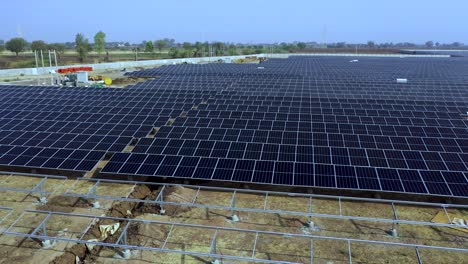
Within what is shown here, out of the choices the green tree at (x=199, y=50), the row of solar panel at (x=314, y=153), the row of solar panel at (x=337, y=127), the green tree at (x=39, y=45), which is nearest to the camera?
the row of solar panel at (x=314, y=153)

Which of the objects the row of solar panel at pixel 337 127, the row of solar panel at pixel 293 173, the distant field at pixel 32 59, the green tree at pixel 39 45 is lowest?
the row of solar panel at pixel 293 173

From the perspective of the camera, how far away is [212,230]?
16.3m

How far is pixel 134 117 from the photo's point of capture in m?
30.2

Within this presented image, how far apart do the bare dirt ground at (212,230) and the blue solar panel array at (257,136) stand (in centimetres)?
115

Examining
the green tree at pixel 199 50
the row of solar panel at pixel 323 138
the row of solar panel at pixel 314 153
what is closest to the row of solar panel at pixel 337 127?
the row of solar panel at pixel 323 138

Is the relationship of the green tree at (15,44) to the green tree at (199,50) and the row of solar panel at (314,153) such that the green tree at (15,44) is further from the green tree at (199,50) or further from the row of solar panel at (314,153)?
the row of solar panel at (314,153)

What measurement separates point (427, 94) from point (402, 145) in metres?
26.7

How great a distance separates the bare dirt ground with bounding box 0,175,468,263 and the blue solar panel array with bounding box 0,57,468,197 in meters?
1.15

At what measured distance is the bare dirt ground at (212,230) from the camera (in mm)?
14273

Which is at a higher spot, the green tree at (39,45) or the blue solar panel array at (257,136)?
the green tree at (39,45)

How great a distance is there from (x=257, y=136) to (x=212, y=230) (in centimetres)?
996

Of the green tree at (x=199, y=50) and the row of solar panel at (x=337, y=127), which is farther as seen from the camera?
the green tree at (x=199, y=50)

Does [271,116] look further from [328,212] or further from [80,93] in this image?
[80,93]

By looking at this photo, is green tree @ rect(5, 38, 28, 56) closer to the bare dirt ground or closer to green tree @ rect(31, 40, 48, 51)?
green tree @ rect(31, 40, 48, 51)
